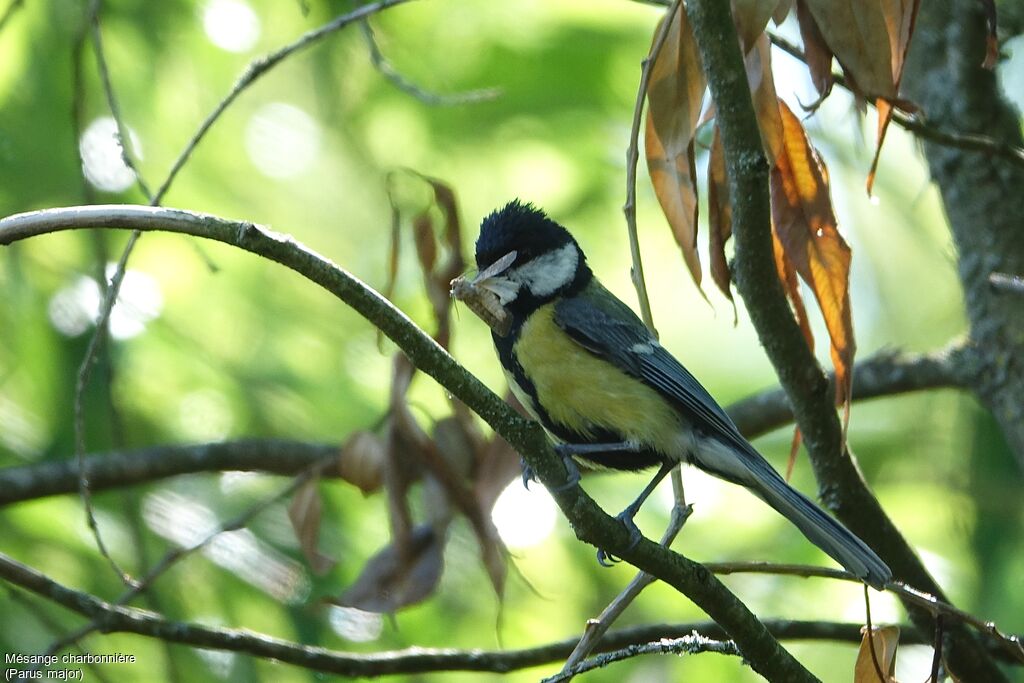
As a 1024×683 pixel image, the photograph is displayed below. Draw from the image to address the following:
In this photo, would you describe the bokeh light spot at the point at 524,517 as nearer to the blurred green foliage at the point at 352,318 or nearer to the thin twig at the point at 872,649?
the blurred green foliage at the point at 352,318

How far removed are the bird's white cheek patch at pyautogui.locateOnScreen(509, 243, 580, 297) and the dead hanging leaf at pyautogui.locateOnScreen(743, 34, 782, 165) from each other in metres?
0.76

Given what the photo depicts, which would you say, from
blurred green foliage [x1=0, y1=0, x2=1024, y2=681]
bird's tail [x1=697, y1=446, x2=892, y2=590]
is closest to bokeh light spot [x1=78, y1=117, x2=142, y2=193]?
blurred green foliage [x1=0, y1=0, x2=1024, y2=681]

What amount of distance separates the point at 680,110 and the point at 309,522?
1.49 m

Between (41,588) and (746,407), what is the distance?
205cm

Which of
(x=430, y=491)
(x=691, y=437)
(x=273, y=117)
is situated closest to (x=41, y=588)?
(x=430, y=491)

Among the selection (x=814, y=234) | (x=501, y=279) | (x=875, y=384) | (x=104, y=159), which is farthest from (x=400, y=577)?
(x=104, y=159)

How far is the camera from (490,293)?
2.58 meters

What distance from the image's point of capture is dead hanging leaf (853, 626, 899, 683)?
2.26 meters

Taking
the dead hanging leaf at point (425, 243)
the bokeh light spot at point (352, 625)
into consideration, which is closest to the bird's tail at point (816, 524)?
the dead hanging leaf at point (425, 243)

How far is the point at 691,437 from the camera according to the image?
293 centimetres

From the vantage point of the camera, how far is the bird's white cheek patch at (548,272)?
3111mm

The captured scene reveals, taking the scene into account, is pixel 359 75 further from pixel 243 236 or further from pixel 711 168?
pixel 243 236

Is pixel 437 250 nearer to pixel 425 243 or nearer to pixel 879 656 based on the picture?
pixel 425 243

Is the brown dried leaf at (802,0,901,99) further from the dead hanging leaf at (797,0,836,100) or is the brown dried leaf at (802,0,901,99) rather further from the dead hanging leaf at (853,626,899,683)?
the dead hanging leaf at (853,626,899,683)
